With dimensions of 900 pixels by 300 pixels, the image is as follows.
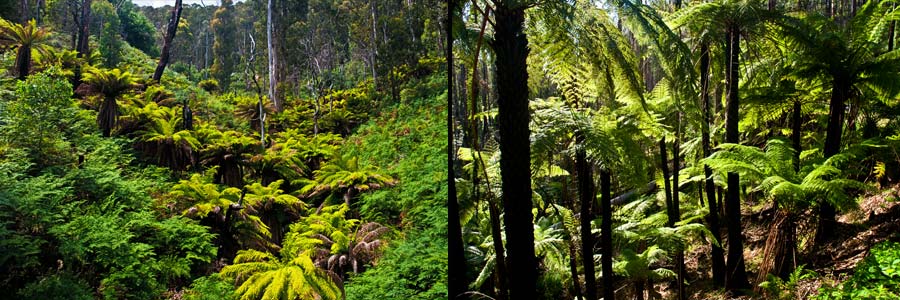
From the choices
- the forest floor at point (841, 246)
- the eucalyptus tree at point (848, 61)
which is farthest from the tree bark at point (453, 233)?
the eucalyptus tree at point (848, 61)

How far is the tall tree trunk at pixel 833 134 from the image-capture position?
6.20 meters

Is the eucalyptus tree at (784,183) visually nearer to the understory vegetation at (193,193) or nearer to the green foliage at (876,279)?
the green foliage at (876,279)

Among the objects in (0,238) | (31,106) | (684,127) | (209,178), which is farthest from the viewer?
(209,178)

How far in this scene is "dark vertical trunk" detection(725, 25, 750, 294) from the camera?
614cm

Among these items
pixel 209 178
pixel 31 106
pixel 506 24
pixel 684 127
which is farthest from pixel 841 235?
pixel 31 106

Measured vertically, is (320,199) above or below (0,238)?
below

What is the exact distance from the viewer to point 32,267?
7.27 metres

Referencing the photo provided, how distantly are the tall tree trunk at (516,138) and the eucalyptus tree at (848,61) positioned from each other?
3.85m

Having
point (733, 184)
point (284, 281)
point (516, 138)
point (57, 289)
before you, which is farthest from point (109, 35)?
point (733, 184)

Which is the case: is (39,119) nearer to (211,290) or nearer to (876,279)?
(211,290)

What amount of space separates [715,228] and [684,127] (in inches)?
64.3

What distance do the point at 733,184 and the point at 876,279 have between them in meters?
2.09

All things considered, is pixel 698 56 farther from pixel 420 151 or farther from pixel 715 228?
pixel 420 151

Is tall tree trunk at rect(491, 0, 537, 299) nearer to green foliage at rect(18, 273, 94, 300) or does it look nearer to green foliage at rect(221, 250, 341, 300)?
green foliage at rect(221, 250, 341, 300)
